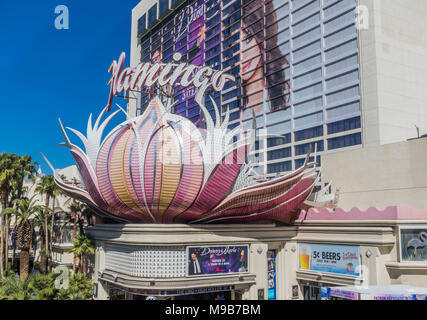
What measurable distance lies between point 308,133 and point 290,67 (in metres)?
14.7

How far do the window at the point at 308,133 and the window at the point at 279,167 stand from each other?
219 inches

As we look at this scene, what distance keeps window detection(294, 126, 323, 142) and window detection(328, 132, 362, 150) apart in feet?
11.1

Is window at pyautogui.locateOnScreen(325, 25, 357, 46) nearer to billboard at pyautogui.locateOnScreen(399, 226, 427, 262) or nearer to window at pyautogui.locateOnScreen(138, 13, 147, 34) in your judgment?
billboard at pyautogui.locateOnScreen(399, 226, 427, 262)

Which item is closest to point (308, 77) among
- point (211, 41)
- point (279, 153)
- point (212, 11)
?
point (279, 153)

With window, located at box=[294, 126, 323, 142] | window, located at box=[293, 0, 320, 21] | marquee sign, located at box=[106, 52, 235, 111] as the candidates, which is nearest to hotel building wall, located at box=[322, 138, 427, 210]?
marquee sign, located at box=[106, 52, 235, 111]

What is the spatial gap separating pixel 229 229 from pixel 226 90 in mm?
77448

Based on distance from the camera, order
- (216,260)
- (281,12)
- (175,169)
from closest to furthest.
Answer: (175,169)
(216,260)
(281,12)

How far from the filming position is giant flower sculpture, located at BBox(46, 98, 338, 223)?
91.9ft

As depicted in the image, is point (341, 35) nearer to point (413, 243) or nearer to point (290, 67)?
point (290, 67)

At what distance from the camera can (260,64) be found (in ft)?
312

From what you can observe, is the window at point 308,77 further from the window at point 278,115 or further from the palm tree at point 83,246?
the palm tree at point 83,246

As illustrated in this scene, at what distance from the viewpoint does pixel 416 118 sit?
224ft

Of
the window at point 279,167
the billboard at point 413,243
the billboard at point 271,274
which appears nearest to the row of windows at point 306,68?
the window at point 279,167
